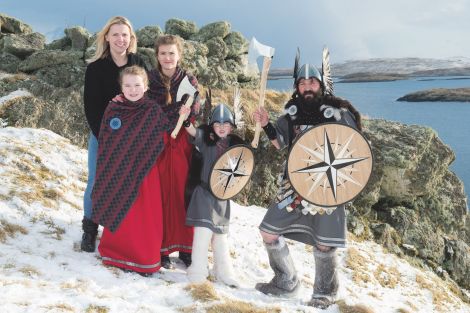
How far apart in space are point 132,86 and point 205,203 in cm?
112

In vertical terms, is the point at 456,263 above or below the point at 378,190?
below

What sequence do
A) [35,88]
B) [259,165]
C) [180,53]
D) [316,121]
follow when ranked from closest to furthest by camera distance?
[316,121] < [180,53] < [259,165] < [35,88]

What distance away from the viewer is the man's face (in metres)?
3.69

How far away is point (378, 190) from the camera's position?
28.6ft

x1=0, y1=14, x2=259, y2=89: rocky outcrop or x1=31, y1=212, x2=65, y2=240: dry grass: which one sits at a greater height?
x1=0, y1=14, x2=259, y2=89: rocky outcrop

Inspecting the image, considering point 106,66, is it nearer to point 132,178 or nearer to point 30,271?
point 132,178

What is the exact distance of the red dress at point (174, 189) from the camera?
3.90m

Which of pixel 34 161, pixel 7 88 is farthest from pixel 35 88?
pixel 34 161

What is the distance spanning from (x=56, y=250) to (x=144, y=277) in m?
0.89

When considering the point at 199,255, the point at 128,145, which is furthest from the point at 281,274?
the point at 128,145

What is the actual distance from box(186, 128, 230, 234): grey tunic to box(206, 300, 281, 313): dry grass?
2.18ft

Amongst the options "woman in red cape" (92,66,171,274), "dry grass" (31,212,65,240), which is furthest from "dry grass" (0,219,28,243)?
"woman in red cape" (92,66,171,274)

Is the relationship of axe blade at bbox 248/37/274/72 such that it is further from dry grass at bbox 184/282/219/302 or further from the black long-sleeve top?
dry grass at bbox 184/282/219/302

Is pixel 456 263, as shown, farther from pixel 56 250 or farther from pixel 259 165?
pixel 56 250
